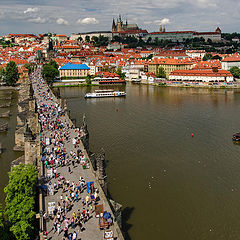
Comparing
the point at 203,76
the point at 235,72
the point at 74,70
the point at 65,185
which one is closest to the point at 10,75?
the point at 74,70

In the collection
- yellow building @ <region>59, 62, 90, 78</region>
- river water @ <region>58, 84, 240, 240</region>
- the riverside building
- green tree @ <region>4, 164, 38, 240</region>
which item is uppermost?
yellow building @ <region>59, 62, 90, 78</region>

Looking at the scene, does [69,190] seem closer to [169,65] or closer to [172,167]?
[172,167]

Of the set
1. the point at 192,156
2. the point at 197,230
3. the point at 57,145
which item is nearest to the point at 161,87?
the point at 192,156

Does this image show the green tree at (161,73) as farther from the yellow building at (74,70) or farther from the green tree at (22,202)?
the green tree at (22,202)

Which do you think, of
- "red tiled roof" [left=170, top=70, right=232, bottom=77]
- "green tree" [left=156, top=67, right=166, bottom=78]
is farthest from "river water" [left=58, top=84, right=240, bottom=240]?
"green tree" [left=156, top=67, right=166, bottom=78]

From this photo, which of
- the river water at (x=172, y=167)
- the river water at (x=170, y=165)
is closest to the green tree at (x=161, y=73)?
the river water at (x=170, y=165)

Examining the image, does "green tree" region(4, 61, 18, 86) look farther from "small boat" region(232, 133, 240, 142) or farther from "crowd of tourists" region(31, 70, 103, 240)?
"small boat" region(232, 133, 240, 142)

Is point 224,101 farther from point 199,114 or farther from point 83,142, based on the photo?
point 83,142
